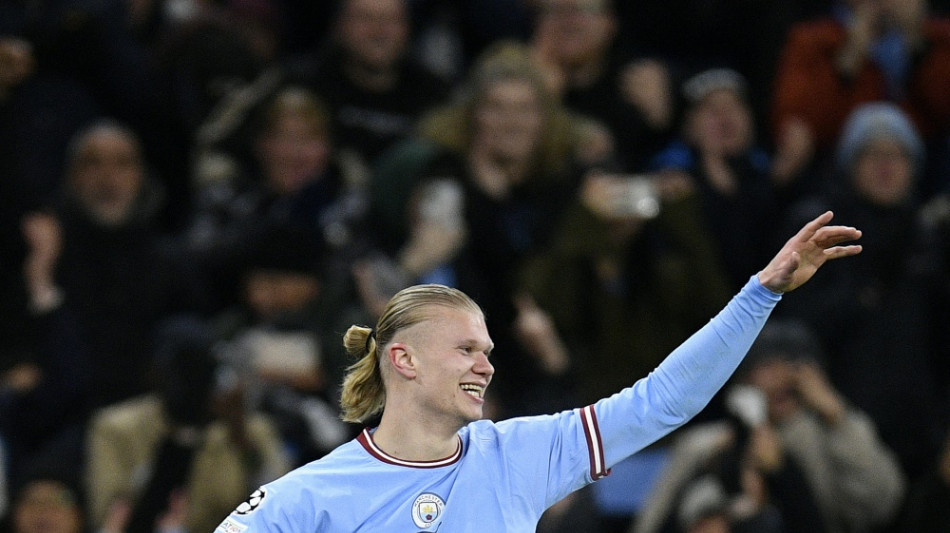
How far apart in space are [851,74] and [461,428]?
5055 millimetres

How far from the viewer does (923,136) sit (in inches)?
359

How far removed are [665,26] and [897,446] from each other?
302cm

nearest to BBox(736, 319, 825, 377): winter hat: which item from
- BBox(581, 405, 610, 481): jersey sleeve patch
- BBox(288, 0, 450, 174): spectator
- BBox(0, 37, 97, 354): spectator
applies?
BBox(288, 0, 450, 174): spectator

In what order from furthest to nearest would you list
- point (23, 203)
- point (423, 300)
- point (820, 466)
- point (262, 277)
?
point (23, 203) < point (262, 277) < point (820, 466) < point (423, 300)

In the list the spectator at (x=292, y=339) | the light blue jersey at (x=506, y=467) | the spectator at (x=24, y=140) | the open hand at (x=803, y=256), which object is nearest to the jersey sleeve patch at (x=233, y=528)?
the light blue jersey at (x=506, y=467)

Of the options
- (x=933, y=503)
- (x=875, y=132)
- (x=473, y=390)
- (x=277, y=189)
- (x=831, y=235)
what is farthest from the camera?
(x=277, y=189)

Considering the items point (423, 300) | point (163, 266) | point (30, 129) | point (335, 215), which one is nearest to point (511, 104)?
point (335, 215)

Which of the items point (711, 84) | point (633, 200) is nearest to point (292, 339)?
point (633, 200)

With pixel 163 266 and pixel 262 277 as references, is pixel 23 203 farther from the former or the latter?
pixel 262 277

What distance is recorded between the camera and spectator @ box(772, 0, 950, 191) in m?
8.84

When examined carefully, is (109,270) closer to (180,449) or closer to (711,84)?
(180,449)

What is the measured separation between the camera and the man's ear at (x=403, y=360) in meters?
4.42

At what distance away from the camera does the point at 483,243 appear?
787 cm

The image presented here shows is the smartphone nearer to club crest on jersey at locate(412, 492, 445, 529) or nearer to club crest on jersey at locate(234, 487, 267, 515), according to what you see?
club crest on jersey at locate(412, 492, 445, 529)
